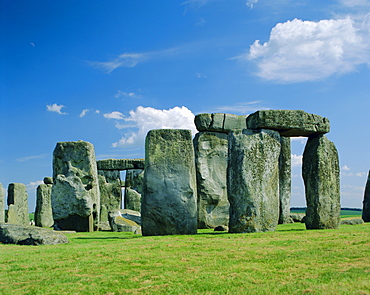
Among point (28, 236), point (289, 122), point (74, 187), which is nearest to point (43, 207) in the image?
point (74, 187)

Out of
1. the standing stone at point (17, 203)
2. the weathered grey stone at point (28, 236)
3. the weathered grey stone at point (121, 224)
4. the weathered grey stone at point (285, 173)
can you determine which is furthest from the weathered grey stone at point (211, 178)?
the standing stone at point (17, 203)

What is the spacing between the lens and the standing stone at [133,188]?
2339 cm

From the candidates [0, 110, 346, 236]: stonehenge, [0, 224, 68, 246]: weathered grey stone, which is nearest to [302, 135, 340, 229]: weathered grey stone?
[0, 110, 346, 236]: stonehenge

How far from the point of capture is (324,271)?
5.49 meters

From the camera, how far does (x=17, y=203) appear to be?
1967cm

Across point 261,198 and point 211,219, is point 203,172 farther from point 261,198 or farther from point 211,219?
point 261,198

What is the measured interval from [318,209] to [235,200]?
231 cm

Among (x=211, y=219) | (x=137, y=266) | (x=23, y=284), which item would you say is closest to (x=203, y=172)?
(x=211, y=219)

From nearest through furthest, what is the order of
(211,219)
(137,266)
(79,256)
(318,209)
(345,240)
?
(137,266)
(79,256)
(345,240)
(318,209)
(211,219)

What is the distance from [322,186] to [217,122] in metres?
5.48

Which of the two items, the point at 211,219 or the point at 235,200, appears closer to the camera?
the point at 235,200

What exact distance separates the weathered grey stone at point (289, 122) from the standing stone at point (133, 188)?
13.4 meters

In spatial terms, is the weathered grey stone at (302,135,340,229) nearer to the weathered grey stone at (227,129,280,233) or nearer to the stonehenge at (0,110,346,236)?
the stonehenge at (0,110,346,236)

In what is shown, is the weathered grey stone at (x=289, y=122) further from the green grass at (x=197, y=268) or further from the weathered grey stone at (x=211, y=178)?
the weathered grey stone at (x=211, y=178)
